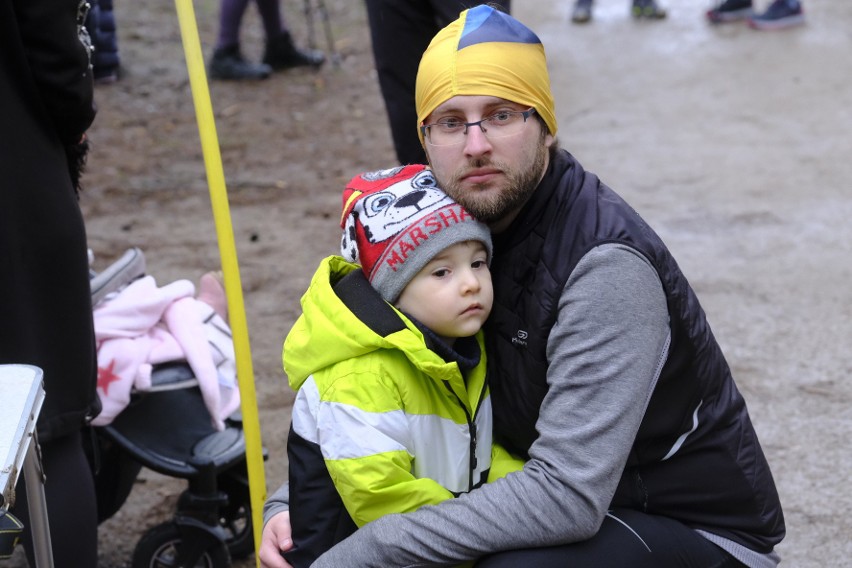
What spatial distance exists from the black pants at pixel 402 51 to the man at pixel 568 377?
154cm

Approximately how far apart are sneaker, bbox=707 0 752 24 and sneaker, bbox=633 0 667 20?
0.38 m

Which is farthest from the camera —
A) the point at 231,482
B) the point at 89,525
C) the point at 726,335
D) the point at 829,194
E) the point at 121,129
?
the point at 121,129

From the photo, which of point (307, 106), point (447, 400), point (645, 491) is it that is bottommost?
point (307, 106)

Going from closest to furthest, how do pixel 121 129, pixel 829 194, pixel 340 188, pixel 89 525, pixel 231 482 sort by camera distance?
pixel 89 525 < pixel 231 482 < pixel 829 194 < pixel 340 188 < pixel 121 129

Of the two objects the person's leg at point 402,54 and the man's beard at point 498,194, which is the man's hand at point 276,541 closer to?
the man's beard at point 498,194

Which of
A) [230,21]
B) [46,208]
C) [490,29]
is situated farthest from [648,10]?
[46,208]

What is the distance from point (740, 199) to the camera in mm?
5320

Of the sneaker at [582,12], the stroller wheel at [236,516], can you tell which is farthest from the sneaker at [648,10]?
the stroller wheel at [236,516]

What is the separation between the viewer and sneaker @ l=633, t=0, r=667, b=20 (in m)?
8.48

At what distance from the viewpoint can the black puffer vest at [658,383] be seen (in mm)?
1923

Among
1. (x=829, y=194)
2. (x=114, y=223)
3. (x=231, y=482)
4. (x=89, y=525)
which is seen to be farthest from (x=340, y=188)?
(x=89, y=525)

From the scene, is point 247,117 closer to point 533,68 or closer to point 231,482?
point 231,482

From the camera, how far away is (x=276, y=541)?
7.01ft

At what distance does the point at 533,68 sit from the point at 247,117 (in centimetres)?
529
